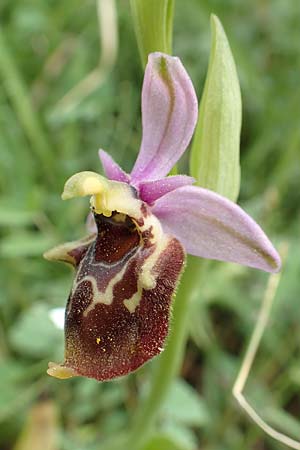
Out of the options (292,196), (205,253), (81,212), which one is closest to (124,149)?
(81,212)

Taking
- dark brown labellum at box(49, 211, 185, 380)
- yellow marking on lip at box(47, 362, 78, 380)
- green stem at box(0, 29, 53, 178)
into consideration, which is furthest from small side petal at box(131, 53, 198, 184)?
green stem at box(0, 29, 53, 178)

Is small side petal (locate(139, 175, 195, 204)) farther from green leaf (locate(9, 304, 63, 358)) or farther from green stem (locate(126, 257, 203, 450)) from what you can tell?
green leaf (locate(9, 304, 63, 358))

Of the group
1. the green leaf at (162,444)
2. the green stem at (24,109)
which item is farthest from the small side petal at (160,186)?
the green stem at (24,109)

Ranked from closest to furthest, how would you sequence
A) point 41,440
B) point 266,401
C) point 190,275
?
point 190,275, point 41,440, point 266,401

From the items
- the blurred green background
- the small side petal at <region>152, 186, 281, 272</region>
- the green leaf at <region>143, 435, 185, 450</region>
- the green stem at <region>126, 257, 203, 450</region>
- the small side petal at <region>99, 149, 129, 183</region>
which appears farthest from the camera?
the blurred green background

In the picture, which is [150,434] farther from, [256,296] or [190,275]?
[256,296]

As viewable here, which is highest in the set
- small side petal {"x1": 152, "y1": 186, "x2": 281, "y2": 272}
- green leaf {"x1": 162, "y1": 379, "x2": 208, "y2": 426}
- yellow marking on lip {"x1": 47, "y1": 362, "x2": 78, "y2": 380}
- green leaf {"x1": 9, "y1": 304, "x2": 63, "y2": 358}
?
small side petal {"x1": 152, "y1": 186, "x2": 281, "y2": 272}
